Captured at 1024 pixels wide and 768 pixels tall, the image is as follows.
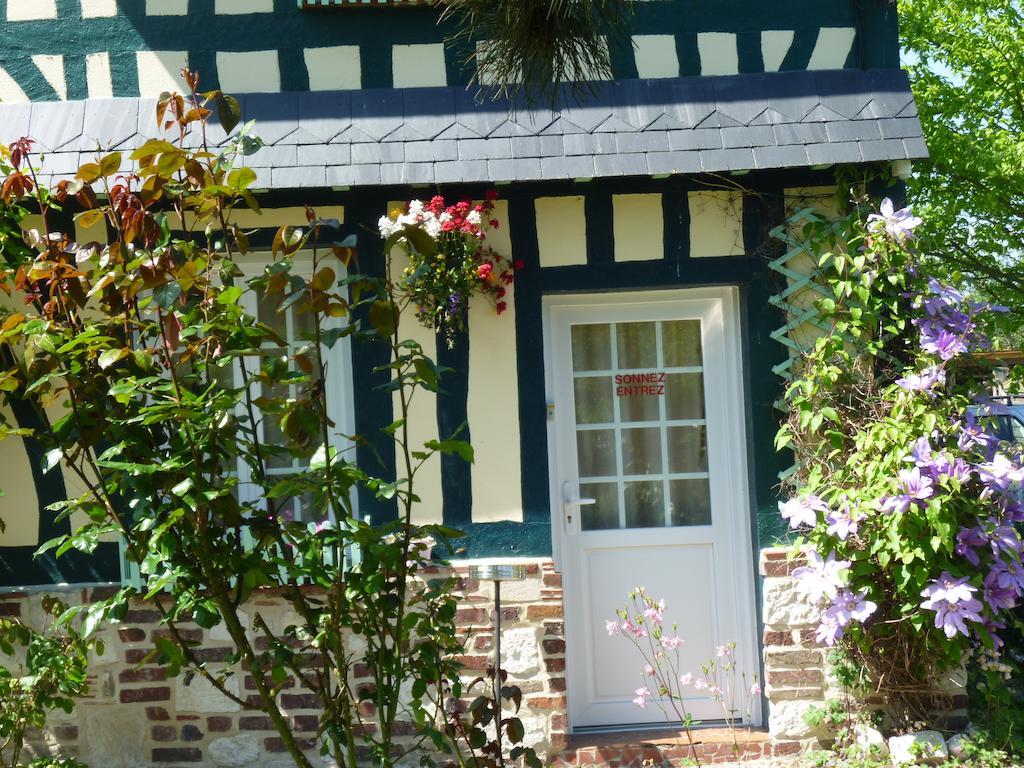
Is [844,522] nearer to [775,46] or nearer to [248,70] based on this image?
[775,46]

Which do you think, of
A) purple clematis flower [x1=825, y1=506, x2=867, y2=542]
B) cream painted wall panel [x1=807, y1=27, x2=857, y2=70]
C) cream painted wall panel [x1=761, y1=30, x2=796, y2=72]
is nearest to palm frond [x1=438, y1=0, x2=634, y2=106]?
cream painted wall panel [x1=761, y1=30, x2=796, y2=72]

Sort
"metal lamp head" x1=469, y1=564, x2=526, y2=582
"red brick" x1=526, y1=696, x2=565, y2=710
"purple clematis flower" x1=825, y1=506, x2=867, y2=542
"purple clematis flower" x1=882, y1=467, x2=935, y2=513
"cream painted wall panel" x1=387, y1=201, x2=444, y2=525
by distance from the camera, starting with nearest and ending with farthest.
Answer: "purple clematis flower" x1=882, y1=467, x2=935, y2=513
"purple clematis flower" x1=825, y1=506, x2=867, y2=542
"metal lamp head" x1=469, y1=564, x2=526, y2=582
"red brick" x1=526, y1=696, x2=565, y2=710
"cream painted wall panel" x1=387, y1=201, x2=444, y2=525

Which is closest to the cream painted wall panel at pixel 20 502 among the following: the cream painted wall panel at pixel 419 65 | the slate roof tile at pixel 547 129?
the slate roof tile at pixel 547 129

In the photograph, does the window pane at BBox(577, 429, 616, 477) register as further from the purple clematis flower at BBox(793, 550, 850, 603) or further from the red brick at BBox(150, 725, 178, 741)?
the red brick at BBox(150, 725, 178, 741)

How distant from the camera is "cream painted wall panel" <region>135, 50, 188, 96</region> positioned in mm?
5121

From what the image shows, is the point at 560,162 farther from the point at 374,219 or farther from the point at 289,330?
the point at 289,330

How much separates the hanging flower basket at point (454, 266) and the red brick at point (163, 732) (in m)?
2.17

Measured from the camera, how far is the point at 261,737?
4.96 m

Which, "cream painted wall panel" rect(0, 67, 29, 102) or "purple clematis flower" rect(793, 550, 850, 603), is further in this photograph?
"cream painted wall panel" rect(0, 67, 29, 102)

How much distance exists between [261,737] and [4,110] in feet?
10.2

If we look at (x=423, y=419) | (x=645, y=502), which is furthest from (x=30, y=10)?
(x=645, y=502)

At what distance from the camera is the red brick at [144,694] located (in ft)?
16.3

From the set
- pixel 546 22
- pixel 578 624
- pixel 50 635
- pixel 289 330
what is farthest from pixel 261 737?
pixel 546 22

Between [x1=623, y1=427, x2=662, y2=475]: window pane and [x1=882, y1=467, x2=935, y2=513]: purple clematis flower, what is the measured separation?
1200mm
